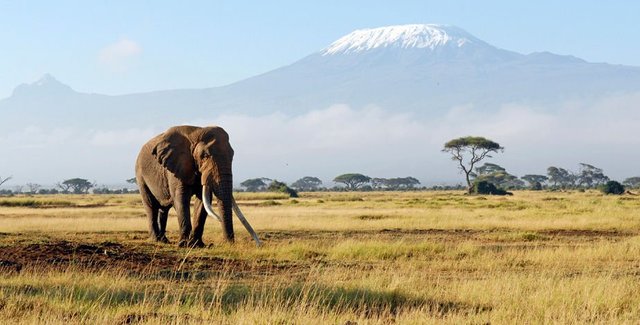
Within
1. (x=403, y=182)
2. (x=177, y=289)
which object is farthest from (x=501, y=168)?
(x=177, y=289)

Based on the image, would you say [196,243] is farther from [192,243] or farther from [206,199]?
[206,199]

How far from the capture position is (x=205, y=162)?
71.7 ft

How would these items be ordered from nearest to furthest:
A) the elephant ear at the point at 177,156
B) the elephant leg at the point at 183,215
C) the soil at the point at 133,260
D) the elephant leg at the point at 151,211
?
1. the soil at the point at 133,260
2. the elephant leg at the point at 183,215
3. the elephant ear at the point at 177,156
4. the elephant leg at the point at 151,211

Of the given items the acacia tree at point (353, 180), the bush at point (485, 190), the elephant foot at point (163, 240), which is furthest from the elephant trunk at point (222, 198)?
the acacia tree at point (353, 180)

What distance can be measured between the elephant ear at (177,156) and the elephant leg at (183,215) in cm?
47

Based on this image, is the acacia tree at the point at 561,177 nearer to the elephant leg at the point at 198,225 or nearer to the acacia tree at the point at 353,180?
the acacia tree at the point at 353,180

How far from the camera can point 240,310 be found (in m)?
10.2

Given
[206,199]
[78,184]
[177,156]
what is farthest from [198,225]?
[78,184]

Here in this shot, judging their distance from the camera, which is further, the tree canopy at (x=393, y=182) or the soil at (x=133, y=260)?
the tree canopy at (x=393, y=182)

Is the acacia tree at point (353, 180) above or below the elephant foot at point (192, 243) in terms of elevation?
above

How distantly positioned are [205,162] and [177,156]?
980mm

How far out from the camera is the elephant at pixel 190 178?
21219mm

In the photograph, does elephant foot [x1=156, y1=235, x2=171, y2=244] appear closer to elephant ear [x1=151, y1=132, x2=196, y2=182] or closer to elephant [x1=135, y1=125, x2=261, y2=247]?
elephant [x1=135, y1=125, x2=261, y2=247]

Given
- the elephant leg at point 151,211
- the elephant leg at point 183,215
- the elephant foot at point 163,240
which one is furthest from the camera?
the elephant leg at point 151,211
